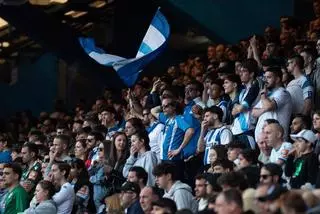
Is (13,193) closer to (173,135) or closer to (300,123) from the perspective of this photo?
(173,135)

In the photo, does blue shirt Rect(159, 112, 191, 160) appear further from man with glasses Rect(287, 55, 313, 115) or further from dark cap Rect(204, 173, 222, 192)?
dark cap Rect(204, 173, 222, 192)

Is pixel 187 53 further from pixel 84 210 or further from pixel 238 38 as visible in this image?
pixel 84 210

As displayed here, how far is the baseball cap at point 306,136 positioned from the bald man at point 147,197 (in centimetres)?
171

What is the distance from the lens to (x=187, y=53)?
2839 centimetres

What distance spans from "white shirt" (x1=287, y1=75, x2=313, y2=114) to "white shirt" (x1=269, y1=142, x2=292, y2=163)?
2.12 m

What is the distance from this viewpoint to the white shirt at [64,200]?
15977mm

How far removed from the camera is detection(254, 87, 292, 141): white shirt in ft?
52.4

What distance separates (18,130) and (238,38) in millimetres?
4743

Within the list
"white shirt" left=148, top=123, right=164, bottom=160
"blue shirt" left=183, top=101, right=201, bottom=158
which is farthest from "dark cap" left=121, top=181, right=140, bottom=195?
"white shirt" left=148, top=123, right=164, bottom=160

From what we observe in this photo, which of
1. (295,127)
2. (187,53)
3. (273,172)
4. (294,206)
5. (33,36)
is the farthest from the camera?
(187,53)

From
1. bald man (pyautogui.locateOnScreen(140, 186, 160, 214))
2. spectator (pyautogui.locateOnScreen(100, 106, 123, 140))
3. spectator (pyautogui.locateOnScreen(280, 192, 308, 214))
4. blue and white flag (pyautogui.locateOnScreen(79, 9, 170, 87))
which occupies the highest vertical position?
blue and white flag (pyautogui.locateOnScreen(79, 9, 170, 87))

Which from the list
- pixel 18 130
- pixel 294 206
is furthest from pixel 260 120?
pixel 18 130

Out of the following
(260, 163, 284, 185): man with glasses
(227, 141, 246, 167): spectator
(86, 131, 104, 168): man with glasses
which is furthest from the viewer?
(86, 131, 104, 168): man with glasses

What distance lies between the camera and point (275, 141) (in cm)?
1454
